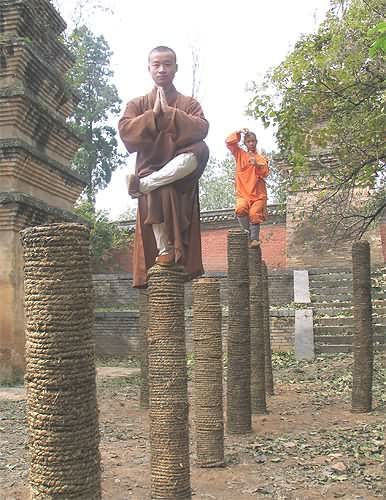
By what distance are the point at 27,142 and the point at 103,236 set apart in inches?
360

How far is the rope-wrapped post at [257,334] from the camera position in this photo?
24.8ft

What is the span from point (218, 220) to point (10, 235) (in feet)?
36.3

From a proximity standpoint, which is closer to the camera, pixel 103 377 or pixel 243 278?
pixel 243 278

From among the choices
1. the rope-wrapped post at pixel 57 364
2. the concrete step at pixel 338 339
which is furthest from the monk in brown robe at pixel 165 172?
the concrete step at pixel 338 339

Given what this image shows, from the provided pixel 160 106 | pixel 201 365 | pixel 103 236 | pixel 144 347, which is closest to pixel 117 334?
pixel 103 236

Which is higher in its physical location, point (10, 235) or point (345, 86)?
point (345, 86)

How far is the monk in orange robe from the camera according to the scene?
307 inches

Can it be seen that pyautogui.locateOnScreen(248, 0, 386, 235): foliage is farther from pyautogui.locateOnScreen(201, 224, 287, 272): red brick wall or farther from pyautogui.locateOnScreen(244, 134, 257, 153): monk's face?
pyautogui.locateOnScreen(201, 224, 287, 272): red brick wall

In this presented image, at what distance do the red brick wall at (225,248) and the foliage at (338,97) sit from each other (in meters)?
10.3

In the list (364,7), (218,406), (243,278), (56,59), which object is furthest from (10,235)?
(364,7)

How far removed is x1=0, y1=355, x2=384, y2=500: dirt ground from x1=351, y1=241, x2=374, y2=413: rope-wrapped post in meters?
0.24

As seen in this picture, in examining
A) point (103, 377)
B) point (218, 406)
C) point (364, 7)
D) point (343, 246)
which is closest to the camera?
point (218, 406)

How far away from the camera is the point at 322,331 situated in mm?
12773

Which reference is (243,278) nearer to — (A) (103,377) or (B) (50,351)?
(B) (50,351)
